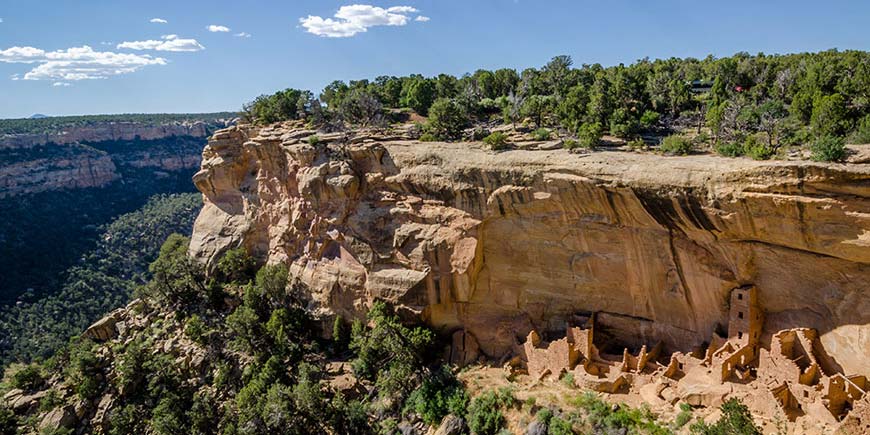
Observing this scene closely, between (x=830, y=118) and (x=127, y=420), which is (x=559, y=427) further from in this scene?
(x=127, y=420)

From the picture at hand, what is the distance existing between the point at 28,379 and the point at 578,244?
40.4m

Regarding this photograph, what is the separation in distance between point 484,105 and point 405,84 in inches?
555

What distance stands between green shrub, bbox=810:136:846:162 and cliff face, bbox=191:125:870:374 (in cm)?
99

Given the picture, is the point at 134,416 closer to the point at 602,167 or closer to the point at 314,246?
the point at 314,246

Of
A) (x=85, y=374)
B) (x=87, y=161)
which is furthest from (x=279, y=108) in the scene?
(x=87, y=161)

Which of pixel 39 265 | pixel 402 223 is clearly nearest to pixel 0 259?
pixel 39 265

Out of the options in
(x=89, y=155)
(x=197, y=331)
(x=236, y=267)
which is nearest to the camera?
(x=197, y=331)

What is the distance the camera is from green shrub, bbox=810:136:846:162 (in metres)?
21.3

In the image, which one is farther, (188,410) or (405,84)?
(405,84)

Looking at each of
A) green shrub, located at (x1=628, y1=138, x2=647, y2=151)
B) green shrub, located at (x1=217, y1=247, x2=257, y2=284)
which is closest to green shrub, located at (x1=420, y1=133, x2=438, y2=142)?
green shrub, located at (x1=628, y1=138, x2=647, y2=151)

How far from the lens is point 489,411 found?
27875 millimetres

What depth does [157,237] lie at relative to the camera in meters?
81.3

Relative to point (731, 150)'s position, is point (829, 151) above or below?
above

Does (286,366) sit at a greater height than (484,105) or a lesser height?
lesser
